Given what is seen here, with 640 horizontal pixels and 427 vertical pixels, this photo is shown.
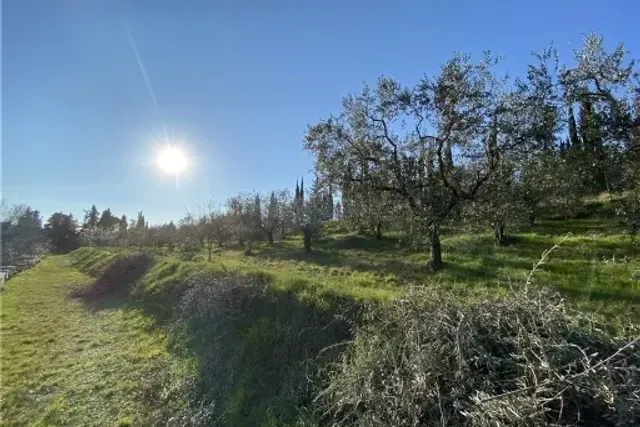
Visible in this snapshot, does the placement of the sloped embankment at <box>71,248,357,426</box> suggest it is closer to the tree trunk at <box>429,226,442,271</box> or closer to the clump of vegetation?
the clump of vegetation

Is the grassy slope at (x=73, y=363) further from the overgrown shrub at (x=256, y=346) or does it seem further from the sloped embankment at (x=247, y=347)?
the overgrown shrub at (x=256, y=346)

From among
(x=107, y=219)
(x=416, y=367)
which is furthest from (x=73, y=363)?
(x=107, y=219)

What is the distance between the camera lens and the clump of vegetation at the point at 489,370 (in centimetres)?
336

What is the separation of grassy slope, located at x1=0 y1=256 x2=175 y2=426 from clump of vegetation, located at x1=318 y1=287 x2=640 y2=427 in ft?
17.4

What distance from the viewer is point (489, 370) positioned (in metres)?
4.03

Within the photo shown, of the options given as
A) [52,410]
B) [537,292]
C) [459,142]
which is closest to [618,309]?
[537,292]

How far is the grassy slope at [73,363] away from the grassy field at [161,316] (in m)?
0.03

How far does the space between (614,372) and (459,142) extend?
1419 cm

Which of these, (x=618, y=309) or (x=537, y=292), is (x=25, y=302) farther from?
(x=618, y=309)

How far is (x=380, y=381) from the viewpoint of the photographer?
4.75 metres

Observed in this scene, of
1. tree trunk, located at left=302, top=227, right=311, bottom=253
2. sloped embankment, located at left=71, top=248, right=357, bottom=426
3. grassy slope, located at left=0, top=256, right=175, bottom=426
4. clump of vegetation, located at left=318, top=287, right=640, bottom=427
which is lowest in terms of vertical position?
grassy slope, located at left=0, top=256, right=175, bottom=426

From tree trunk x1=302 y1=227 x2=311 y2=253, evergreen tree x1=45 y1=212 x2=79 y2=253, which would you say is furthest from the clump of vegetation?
evergreen tree x1=45 y1=212 x2=79 y2=253

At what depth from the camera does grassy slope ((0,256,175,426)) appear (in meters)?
7.41

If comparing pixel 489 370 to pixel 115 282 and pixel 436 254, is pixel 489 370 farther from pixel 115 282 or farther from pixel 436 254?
pixel 115 282
